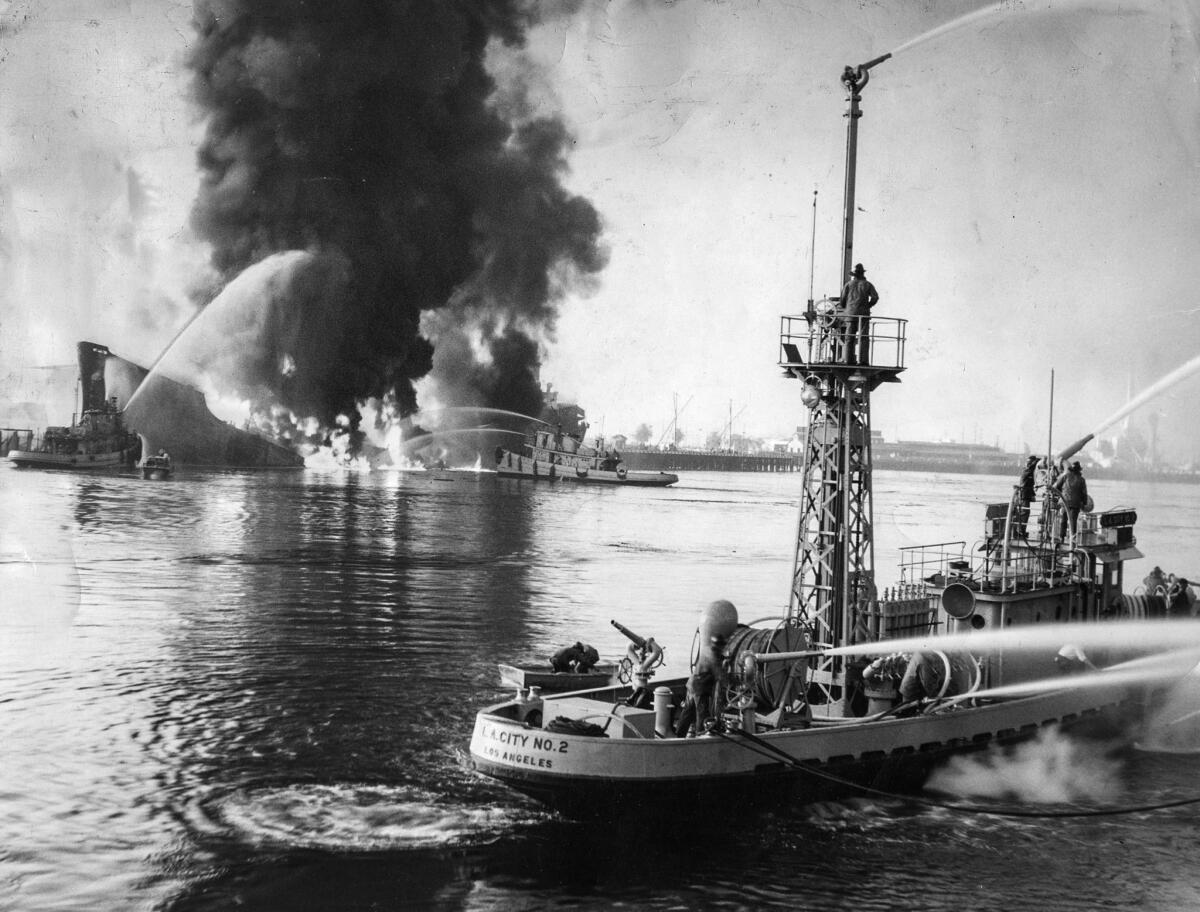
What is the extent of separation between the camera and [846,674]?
27.0 meters

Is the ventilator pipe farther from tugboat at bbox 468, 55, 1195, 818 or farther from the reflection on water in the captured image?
the reflection on water

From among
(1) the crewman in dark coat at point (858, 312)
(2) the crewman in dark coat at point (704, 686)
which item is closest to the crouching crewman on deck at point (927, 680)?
(2) the crewman in dark coat at point (704, 686)

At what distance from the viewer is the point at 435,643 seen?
4084 cm

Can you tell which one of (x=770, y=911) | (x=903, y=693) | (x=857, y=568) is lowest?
(x=770, y=911)

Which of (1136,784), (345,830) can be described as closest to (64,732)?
(345,830)

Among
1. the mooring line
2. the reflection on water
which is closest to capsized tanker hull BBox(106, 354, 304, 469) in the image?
the reflection on water

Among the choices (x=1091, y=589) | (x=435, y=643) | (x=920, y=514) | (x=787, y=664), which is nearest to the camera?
(x=787, y=664)

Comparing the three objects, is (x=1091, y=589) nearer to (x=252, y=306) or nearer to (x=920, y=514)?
(x=920, y=514)

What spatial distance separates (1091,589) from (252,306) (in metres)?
106

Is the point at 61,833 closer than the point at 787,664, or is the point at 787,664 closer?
the point at 61,833

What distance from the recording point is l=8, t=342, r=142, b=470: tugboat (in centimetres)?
12069

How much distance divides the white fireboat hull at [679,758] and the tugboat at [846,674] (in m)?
0.04

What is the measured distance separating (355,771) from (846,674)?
11.6m

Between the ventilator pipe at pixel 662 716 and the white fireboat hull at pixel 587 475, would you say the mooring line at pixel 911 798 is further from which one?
the white fireboat hull at pixel 587 475
